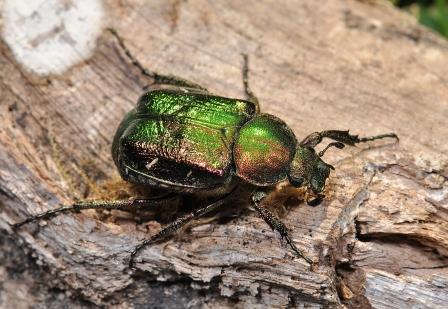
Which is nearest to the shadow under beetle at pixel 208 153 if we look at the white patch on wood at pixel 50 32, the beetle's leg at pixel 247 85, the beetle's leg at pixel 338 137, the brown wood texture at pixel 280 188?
the beetle's leg at pixel 338 137

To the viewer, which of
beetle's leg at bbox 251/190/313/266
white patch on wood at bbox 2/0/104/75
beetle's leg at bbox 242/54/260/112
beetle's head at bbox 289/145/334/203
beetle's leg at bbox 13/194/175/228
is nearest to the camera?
beetle's leg at bbox 251/190/313/266

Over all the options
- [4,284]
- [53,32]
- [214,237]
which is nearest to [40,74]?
[53,32]

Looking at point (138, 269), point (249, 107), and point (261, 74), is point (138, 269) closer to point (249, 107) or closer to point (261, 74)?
point (249, 107)

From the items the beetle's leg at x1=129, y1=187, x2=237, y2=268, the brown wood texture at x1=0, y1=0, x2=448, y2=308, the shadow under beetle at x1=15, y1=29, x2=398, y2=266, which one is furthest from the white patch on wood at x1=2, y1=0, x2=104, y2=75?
the beetle's leg at x1=129, y1=187, x2=237, y2=268

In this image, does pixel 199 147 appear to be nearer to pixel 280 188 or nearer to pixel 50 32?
pixel 280 188

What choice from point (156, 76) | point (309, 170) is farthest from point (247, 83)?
point (309, 170)

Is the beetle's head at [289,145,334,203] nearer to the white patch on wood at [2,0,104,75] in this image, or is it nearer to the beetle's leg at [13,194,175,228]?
the beetle's leg at [13,194,175,228]
